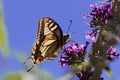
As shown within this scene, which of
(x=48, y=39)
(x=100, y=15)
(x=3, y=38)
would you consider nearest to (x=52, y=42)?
(x=48, y=39)

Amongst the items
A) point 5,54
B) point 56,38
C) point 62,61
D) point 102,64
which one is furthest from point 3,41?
point 56,38

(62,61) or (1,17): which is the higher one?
(1,17)

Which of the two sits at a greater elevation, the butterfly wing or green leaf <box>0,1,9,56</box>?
green leaf <box>0,1,9,56</box>

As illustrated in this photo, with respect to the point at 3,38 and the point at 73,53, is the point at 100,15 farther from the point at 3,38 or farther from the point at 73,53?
the point at 3,38

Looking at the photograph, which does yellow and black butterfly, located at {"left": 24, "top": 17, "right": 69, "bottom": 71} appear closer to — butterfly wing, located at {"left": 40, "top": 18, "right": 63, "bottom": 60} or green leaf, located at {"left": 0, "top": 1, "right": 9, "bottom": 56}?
butterfly wing, located at {"left": 40, "top": 18, "right": 63, "bottom": 60}

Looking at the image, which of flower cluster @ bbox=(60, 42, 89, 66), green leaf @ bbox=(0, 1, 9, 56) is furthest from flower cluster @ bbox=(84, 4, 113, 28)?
green leaf @ bbox=(0, 1, 9, 56)

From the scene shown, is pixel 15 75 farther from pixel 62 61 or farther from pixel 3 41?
pixel 62 61
